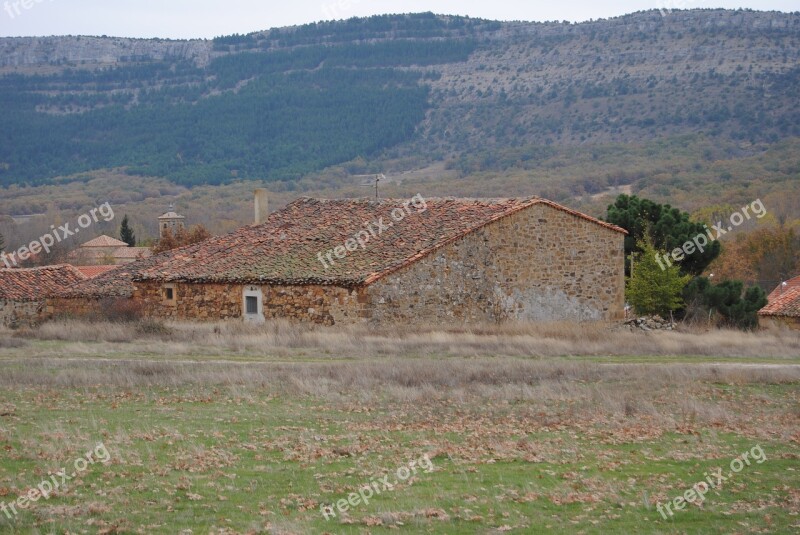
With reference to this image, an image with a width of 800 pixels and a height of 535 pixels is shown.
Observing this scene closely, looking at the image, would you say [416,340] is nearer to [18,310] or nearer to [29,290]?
[18,310]

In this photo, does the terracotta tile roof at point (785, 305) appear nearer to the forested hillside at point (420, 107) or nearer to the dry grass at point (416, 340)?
the dry grass at point (416, 340)

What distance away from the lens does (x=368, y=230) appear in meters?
32.2

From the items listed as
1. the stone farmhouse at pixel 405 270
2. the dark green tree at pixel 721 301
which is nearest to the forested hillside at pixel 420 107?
the dark green tree at pixel 721 301

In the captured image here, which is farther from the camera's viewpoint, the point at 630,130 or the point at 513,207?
the point at 630,130

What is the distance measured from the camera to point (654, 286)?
A: 112 ft

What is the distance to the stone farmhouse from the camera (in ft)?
94.7

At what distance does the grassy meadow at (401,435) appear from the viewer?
10.3 m

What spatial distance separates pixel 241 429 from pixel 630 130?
12555 cm

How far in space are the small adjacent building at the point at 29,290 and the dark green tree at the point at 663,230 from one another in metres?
18.4

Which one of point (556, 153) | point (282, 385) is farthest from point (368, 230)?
point (556, 153)

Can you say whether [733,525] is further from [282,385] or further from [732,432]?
[282,385]

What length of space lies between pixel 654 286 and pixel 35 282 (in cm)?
2146

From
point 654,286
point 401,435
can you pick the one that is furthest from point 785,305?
point 401,435

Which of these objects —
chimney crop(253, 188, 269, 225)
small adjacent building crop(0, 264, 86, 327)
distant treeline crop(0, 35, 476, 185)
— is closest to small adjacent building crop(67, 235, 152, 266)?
small adjacent building crop(0, 264, 86, 327)
